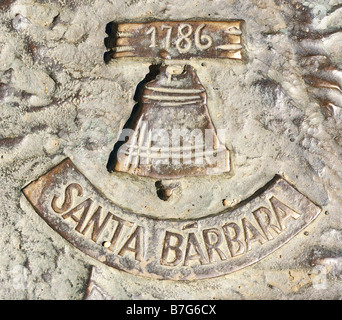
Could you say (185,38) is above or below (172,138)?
above

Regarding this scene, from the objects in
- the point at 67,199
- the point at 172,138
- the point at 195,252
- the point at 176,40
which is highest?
the point at 176,40

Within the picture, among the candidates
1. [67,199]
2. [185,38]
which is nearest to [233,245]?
[67,199]

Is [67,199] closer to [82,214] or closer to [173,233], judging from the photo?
[82,214]

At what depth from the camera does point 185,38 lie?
62.9 inches

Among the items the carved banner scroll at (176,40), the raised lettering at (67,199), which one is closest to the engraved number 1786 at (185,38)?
the carved banner scroll at (176,40)

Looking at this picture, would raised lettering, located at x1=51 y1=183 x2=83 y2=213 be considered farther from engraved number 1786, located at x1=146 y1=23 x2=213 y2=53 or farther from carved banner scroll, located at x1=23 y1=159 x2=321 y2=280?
engraved number 1786, located at x1=146 y1=23 x2=213 y2=53

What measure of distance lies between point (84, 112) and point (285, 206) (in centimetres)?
61

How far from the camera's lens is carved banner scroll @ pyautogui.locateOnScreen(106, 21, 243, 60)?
160 centimetres

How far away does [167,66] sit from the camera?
1596 millimetres

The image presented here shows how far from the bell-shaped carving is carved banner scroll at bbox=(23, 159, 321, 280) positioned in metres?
0.13

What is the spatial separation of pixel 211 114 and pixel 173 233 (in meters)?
0.34

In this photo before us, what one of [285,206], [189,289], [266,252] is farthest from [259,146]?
[189,289]

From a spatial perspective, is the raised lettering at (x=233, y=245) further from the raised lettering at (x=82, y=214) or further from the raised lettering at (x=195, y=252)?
the raised lettering at (x=82, y=214)
